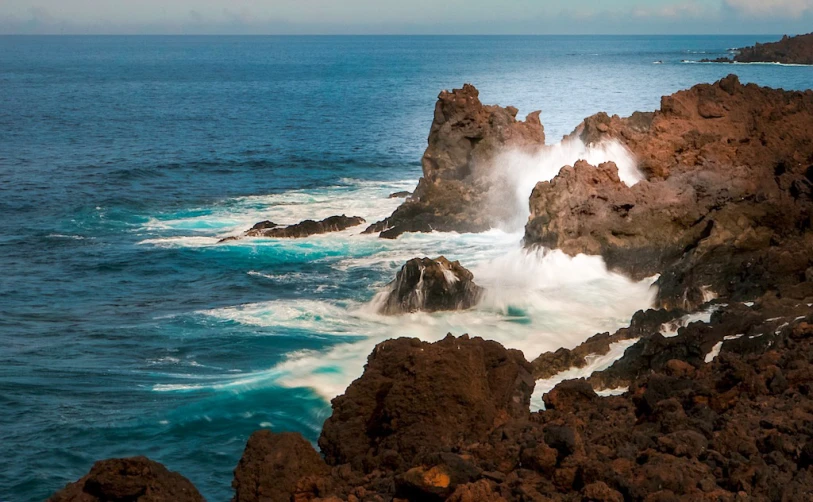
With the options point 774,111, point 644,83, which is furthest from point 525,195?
point 644,83

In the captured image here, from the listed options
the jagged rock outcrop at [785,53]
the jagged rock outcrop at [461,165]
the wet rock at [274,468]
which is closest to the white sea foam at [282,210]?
the jagged rock outcrop at [461,165]

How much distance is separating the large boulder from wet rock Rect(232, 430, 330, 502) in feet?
2.78

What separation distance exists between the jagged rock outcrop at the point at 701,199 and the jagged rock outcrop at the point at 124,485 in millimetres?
14048

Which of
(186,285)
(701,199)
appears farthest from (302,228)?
(701,199)

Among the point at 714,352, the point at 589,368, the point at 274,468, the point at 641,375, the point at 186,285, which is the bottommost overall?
the point at 186,285

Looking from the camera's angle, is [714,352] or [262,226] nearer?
[714,352]

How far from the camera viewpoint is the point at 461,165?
32344mm

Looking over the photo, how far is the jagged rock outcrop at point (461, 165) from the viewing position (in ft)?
103

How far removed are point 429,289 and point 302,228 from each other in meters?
11.2

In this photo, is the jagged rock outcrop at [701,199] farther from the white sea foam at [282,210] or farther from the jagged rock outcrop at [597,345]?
the white sea foam at [282,210]

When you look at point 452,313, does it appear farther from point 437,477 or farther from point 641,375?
point 437,477

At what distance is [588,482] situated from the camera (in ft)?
27.8

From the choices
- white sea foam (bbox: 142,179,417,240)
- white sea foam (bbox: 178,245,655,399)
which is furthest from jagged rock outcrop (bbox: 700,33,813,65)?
white sea foam (bbox: 178,245,655,399)

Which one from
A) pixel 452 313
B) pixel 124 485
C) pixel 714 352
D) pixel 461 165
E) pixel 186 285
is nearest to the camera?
pixel 124 485
